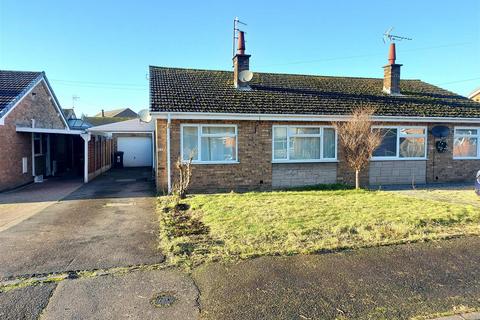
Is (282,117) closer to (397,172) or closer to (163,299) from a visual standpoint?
(397,172)

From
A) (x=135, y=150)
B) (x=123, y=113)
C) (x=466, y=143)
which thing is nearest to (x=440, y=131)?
(x=466, y=143)

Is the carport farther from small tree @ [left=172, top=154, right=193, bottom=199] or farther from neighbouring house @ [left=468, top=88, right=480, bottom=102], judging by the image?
neighbouring house @ [left=468, top=88, right=480, bottom=102]

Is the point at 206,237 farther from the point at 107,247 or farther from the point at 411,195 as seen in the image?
the point at 411,195

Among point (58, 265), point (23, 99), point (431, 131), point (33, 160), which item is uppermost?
point (23, 99)

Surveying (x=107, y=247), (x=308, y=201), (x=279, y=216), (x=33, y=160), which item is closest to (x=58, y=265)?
(x=107, y=247)

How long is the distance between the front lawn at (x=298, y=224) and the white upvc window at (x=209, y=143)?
227cm

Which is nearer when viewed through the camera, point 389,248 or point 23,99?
point 389,248

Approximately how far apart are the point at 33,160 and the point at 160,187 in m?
7.79

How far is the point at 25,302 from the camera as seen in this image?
12.1ft

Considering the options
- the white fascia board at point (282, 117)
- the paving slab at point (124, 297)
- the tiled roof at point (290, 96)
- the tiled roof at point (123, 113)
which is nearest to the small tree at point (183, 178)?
the white fascia board at point (282, 117)

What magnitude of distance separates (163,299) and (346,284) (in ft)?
7.18

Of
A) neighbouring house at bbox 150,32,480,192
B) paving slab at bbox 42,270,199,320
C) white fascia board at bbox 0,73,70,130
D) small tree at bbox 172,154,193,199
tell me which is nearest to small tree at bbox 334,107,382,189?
neighbouring house at bbox 150,32,480,192

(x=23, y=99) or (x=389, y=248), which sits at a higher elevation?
(x=23, y=99)

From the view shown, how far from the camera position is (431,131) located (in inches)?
516
